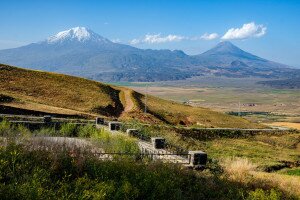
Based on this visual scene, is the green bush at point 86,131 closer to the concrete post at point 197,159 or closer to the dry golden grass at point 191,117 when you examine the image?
the concrete post at point 197,159

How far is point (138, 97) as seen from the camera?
77.2 meters

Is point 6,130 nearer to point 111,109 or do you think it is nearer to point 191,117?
point 111,109

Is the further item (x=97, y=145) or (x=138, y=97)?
(x=138, y=97)

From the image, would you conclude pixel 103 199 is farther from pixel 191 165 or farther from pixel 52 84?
pixel 52 84

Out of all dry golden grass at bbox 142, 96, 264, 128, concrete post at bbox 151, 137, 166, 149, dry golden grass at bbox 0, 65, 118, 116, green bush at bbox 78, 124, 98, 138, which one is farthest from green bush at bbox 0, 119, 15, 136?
dry golden grass at bbox 142, 96, 264, 128

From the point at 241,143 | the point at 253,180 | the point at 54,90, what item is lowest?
the point at 241,143

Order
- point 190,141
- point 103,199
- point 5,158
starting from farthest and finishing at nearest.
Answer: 1. point 190,141
2. point 5,158
3. point 103,199

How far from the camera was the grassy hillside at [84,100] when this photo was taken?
5650 centimetres

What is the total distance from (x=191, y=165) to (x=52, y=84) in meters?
51.4

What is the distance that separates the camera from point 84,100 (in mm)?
63344

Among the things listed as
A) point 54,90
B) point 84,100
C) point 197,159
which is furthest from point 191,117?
point 197,159

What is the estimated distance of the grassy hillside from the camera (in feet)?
185

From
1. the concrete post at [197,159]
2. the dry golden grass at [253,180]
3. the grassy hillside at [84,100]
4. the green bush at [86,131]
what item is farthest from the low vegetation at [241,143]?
the dry golden grass at [253,180]

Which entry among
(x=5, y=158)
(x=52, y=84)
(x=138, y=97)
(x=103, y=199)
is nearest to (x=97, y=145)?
(x=5, y=158)
